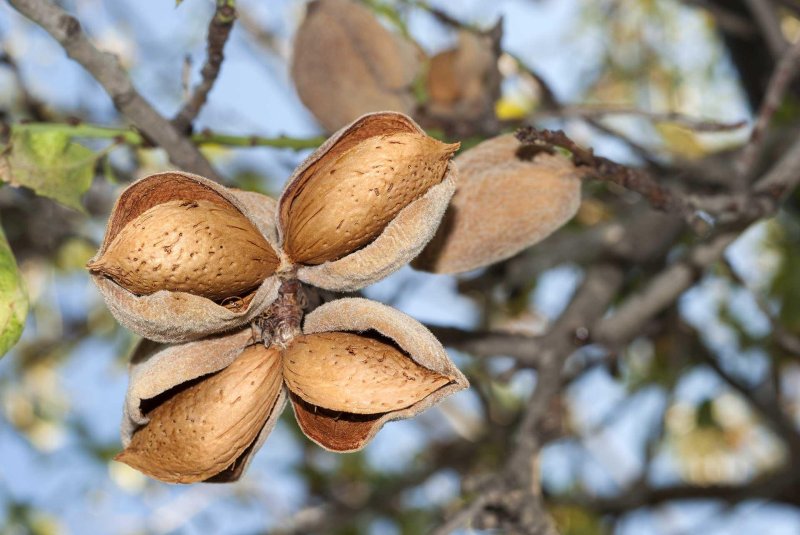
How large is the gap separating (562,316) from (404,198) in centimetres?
111

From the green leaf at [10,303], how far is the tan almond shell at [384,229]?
0.46 m

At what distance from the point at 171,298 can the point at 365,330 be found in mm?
261

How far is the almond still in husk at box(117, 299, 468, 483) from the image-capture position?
3.63ft

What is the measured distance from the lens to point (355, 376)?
3.66 ft

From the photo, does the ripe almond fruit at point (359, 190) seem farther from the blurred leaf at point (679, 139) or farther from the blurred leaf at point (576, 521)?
the blurred leaf at point (679, 139)

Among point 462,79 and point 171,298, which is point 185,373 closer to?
point 171,298

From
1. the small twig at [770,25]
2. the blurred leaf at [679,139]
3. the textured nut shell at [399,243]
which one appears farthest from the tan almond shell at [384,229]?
the blurred leaf at [679,139]

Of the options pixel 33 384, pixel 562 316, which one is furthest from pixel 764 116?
pixel 33 384

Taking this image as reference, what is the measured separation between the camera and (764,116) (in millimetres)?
1725

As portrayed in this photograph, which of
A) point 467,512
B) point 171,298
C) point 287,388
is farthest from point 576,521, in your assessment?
point 171,298

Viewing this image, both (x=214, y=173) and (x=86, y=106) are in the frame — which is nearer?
(x=214, y=173)

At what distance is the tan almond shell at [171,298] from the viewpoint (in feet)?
3.54

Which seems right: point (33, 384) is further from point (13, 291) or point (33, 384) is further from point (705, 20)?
point (705, 20)

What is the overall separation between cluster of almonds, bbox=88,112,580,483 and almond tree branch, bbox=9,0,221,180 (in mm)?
227
